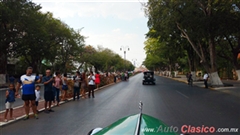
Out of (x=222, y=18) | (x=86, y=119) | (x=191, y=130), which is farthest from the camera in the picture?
(x=222, y=18)

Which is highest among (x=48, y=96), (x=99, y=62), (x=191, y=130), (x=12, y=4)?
(x=12, y=4)

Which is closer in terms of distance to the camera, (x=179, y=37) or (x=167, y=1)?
(x=167, y=1)

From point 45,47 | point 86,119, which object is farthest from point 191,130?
point 45,47

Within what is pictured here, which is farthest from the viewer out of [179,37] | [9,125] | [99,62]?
[99,62]

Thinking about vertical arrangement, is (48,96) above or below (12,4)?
below

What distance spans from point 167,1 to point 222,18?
16.2ft

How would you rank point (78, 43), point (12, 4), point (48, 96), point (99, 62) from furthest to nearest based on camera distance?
point (99, 62) < point (78, 43) < point (12, 4) < point (48, 96)

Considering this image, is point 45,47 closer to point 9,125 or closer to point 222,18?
point 222,18

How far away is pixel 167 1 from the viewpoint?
2362 centimetres

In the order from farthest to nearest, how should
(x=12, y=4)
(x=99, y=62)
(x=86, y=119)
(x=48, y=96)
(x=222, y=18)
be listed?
(x=99, y=62) < (x=12, y=4) < (x=222, y=18) < (x=48, y=96) < (x=86, y=119)

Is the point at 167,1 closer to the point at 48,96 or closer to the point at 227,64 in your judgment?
the point at 48,96

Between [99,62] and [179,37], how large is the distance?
36414mm

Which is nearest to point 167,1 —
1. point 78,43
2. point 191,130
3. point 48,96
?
point 48,96

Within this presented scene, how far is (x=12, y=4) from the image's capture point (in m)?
29.8
